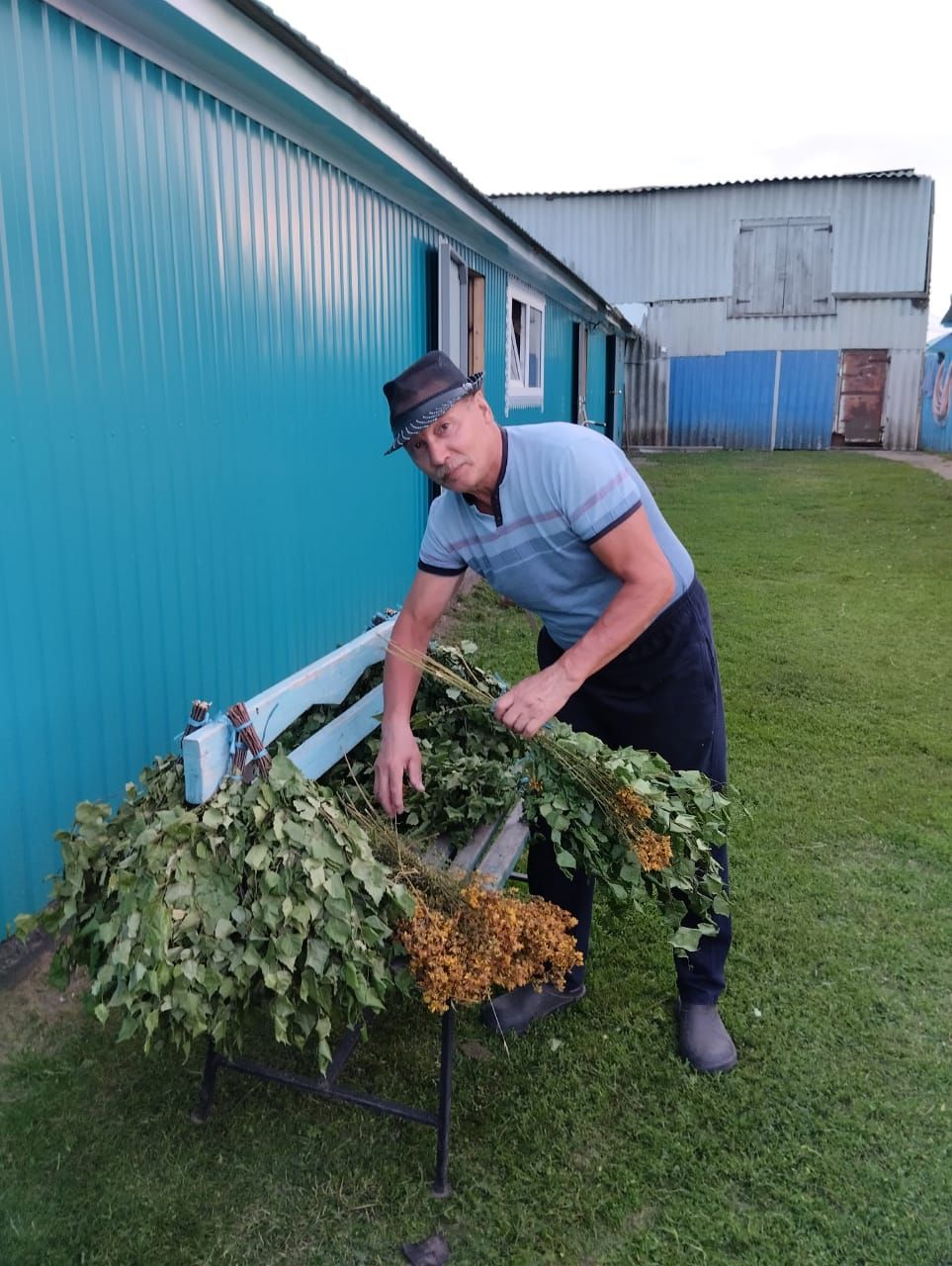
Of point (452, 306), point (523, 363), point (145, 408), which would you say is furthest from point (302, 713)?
point (523, 363)

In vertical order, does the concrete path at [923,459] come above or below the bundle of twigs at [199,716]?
below

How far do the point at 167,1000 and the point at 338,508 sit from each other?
158 inches

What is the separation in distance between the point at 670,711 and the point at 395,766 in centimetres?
78

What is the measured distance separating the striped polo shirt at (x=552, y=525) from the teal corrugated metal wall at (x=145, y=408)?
142 cm

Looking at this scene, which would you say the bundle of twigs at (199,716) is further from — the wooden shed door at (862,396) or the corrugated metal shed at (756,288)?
the wooden shed door at (862,396)

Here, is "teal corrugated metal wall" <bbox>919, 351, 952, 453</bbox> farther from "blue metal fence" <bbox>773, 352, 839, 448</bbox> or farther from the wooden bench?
the wooden bench

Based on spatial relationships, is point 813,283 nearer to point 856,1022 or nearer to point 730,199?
point 730,199

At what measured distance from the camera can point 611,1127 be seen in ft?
8.41

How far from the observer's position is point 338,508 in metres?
5.59

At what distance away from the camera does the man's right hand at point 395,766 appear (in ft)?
8.18

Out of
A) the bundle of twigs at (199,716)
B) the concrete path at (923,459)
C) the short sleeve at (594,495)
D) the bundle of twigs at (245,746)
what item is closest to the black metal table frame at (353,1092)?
the bundle of twigs at (245,746)

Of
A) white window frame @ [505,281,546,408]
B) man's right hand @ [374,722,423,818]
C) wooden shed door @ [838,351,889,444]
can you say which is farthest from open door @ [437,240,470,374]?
wooden shed door @ [838,351,889,444]

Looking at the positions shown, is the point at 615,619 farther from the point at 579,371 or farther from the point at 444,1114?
the point at 579,371

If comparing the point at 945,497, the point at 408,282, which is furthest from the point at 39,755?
the point at 945,497
